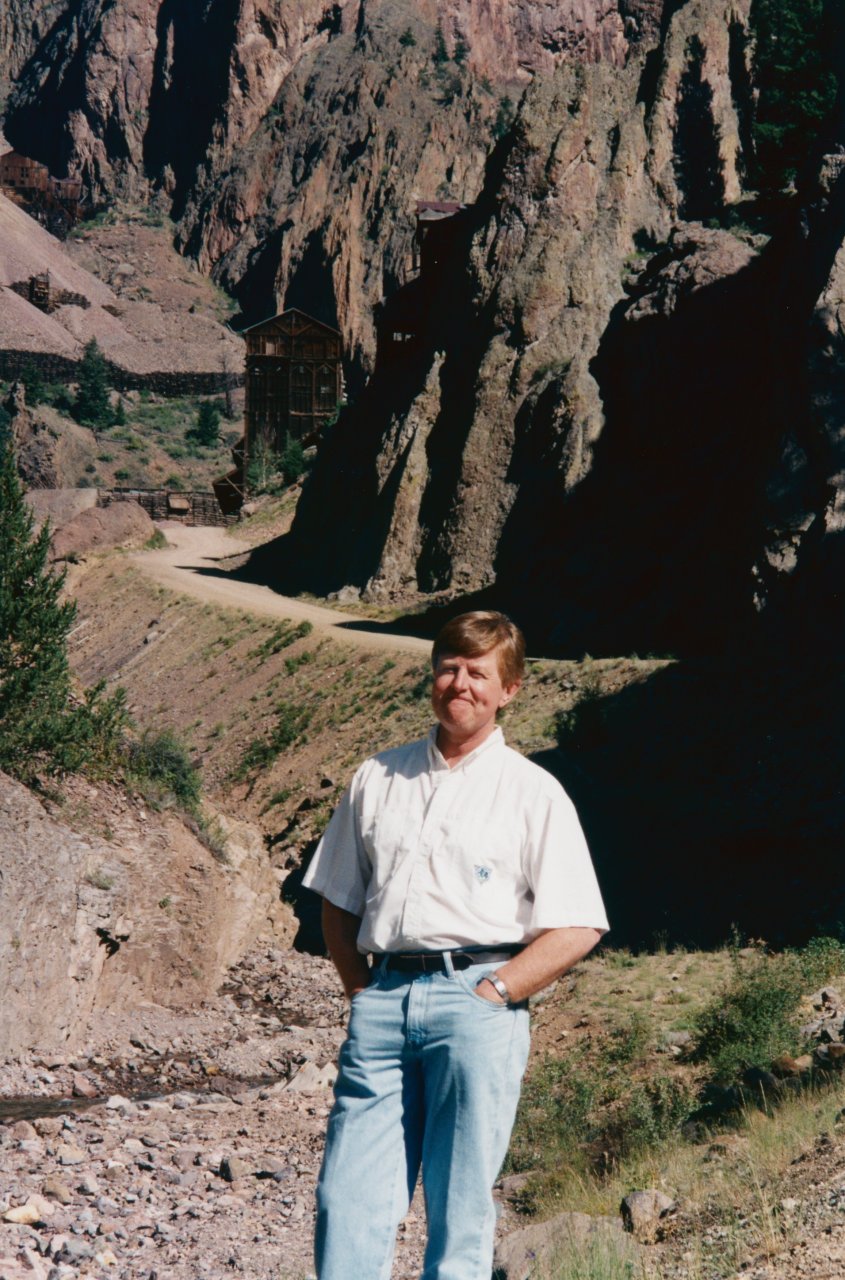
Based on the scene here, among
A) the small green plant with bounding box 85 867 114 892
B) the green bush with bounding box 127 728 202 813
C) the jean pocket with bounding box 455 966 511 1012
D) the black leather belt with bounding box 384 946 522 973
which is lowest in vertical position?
the small green plant with bounding box 85 867 114 892

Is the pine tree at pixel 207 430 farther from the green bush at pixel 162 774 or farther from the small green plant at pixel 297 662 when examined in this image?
the green bush at pixel 162 774

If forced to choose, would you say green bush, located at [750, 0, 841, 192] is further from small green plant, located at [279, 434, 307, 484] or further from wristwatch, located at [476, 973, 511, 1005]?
wristwatch, located at [476, 973, 511, 1005]

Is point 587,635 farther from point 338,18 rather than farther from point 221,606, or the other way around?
point 338,18

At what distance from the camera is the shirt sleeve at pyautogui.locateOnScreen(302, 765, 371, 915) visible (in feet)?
18.4

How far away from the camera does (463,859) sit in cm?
530

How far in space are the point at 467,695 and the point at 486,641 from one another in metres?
0.23

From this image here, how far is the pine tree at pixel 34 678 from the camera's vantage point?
2231cm

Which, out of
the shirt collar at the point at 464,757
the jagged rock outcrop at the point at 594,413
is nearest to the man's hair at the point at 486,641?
the shirt collar at the point at 464,757

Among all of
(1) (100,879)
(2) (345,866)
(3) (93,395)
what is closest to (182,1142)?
(1) (100,879)

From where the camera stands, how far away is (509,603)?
35031 millimetres

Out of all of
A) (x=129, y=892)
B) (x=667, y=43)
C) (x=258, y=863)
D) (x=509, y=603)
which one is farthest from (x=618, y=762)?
(x=667, y=43)

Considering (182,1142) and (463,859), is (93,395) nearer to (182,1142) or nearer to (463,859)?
(182,1142)

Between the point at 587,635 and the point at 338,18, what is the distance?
9844 cm

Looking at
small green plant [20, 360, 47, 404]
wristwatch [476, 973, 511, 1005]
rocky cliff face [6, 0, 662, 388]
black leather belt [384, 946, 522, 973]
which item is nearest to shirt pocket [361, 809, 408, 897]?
black leather belt [384, 946, 522, 973]
